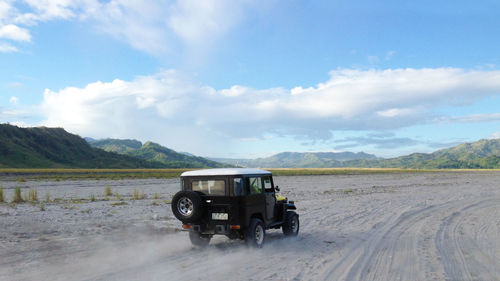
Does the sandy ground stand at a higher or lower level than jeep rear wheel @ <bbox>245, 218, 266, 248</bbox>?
lower

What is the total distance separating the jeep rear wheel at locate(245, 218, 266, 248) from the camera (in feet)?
34.8

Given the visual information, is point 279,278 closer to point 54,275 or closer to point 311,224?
point 54,275

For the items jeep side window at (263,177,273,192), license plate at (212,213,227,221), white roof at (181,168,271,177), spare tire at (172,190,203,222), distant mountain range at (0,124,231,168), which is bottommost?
license plate at (212,213,227,221)

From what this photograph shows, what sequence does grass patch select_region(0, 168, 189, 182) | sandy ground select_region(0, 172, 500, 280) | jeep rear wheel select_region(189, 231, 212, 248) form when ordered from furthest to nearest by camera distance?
grass patch select_region(0, 168, 189, 182) → jeep rear wheel select_region(189, 231, 212, 248) → sandy ground select_region(0, 172, 500, 280)

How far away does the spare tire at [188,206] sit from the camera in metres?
10.4

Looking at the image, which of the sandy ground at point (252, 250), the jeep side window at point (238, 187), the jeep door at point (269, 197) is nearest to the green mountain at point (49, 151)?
the sandy ground at point (252, 250)

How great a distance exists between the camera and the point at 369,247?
11328 millimetres

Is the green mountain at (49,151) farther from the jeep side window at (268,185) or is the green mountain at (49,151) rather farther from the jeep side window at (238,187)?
the jeep side window at (238,187)

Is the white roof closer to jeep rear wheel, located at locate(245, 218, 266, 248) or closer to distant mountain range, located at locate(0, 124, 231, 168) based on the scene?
jeep rear wheel, located at locate(245, 218, 266, 248)

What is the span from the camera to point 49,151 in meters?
136

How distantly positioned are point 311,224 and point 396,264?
6.88m

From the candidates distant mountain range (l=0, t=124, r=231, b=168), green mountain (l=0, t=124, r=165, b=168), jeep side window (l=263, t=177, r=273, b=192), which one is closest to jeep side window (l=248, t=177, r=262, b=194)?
jeep side window (l=263, t=177, r=273, b=192)

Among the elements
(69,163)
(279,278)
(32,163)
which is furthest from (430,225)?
(69,163)

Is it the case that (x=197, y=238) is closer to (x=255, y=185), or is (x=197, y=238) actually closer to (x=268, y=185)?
(x=255, y=185)
